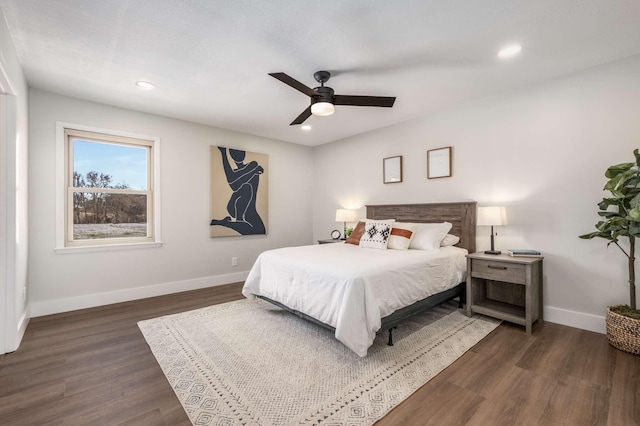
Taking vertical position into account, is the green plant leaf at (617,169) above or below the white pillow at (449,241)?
above

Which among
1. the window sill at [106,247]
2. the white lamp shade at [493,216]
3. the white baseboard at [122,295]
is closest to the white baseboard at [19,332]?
the white baseboard at [122,295]

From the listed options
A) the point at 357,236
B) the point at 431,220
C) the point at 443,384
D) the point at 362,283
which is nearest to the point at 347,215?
the point at 357,236

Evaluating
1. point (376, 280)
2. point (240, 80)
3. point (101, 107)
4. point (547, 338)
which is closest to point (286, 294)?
point (376, 280)

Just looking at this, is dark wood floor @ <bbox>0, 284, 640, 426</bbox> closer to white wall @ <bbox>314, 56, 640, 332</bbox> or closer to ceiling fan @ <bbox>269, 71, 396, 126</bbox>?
white wall @ <bbox>314, 56, 640, 332</bbox>

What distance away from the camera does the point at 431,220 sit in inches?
155

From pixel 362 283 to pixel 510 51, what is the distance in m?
2.33

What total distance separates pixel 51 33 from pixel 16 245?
1.71 meters

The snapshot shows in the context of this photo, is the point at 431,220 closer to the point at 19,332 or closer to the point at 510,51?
the point at 510,51

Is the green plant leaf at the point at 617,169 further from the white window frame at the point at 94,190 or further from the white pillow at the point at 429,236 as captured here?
the white window frame at the point at 94,190

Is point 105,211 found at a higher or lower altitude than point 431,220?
higher

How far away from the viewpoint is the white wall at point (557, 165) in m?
2.67

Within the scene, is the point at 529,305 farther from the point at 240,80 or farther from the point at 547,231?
the point at 240,80

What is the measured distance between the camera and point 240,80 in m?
2.96

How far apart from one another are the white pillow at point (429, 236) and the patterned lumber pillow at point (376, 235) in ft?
1.08
